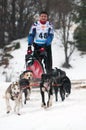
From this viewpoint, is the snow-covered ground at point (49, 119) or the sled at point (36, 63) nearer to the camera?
the snow-covered ground at point (49, 119)

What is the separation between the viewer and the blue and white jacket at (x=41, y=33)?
1052 cm

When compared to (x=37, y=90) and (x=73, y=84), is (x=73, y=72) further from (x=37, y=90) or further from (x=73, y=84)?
(x=37, y=90)

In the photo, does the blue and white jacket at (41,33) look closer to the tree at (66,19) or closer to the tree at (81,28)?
the tree at (81,28)

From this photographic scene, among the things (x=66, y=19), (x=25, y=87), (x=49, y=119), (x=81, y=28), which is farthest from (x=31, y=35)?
(x=81, y=28)

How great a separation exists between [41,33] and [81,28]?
17075 millimetres

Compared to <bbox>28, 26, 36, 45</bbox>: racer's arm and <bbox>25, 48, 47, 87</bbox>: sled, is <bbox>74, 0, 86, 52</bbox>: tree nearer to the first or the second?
<bbox>25, 48, 47, 87</bbox>: sled

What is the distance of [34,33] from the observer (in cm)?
1065

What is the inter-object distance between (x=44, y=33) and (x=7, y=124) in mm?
3084

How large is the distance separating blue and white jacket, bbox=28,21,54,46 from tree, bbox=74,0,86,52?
1316cm

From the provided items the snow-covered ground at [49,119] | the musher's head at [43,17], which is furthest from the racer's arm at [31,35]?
the snow-covered ground at [49,119]

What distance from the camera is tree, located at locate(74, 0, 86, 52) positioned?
23872 millimetres

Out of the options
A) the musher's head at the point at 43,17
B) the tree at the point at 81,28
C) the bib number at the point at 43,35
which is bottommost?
the tree at the point at 81,28

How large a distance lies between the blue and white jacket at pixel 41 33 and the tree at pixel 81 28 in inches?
518

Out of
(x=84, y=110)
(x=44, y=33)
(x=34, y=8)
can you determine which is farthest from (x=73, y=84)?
(x=34, y=8)
